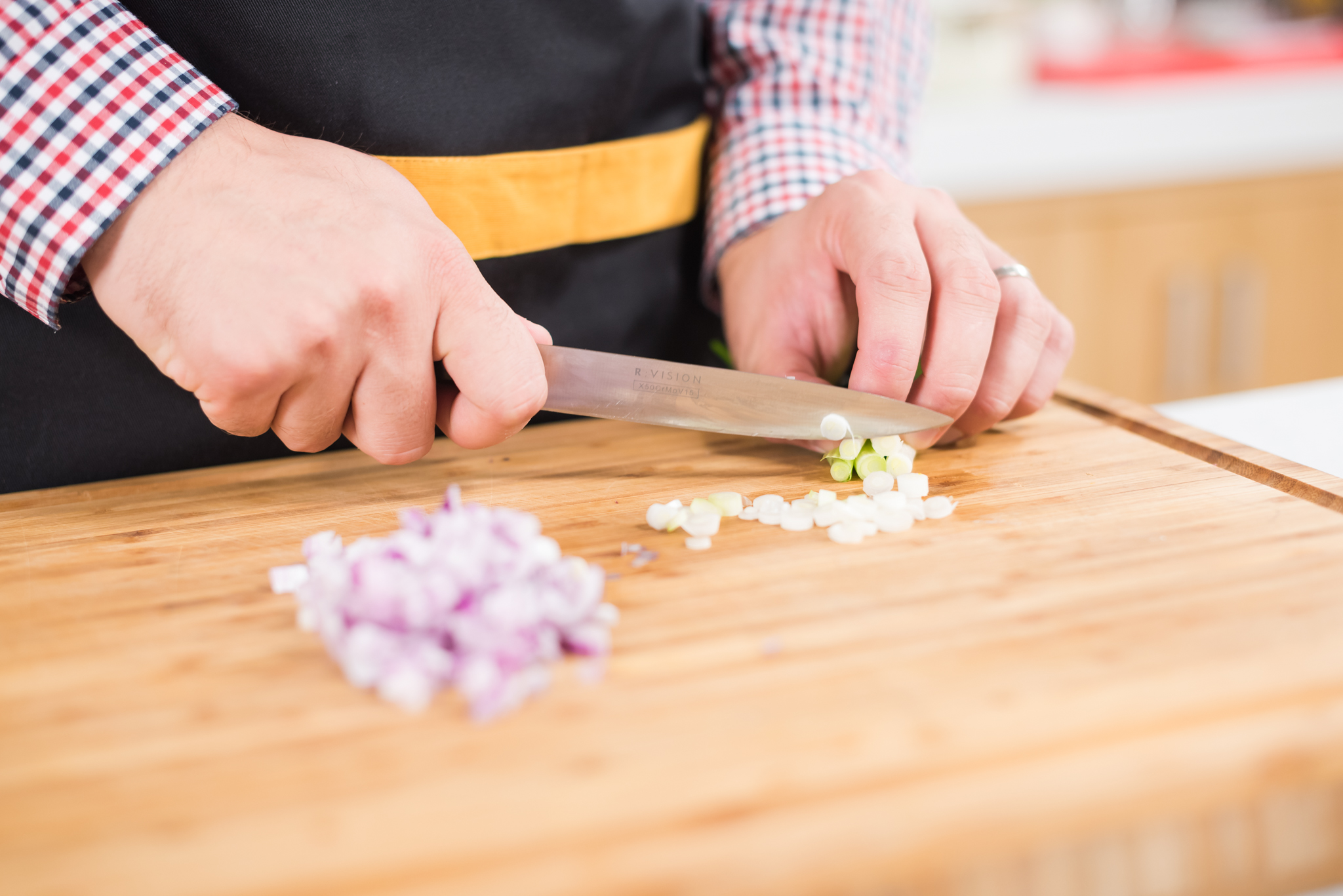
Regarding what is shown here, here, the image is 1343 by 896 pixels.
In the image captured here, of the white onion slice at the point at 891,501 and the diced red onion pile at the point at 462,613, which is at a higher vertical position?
the diced red onion pile at the point at 462,613

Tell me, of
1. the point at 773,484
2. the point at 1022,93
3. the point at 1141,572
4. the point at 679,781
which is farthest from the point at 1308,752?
the point at 1022,93

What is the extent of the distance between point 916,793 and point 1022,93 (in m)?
2.38

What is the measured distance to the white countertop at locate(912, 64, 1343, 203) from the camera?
2.03m

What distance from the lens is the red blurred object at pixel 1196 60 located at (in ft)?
8.57

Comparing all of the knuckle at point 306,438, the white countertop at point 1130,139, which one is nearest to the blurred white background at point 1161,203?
the white countertop at point 1130,139

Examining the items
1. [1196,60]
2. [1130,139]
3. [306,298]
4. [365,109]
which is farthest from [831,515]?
[1196,60]

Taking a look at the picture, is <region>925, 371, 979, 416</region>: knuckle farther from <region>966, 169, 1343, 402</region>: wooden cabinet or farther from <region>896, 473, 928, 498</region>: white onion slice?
<region>966, 169, 1343, 402</region>: wooden cabinet

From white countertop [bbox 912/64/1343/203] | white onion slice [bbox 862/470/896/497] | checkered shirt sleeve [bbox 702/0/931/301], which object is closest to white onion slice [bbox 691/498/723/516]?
white onion slice [bbox 862/470/896/497]

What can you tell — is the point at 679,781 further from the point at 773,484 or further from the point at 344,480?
the point at 344,480

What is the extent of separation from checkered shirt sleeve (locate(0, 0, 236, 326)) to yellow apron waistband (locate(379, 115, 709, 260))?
20cm

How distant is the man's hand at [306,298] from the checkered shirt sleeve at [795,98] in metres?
0.35

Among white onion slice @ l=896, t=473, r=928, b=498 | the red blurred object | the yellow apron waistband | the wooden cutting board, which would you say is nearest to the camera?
the wooden cutting board

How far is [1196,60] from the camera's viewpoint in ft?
8.71

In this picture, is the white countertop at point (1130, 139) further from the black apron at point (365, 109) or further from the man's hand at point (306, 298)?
the man's hand at point (306, 298)
